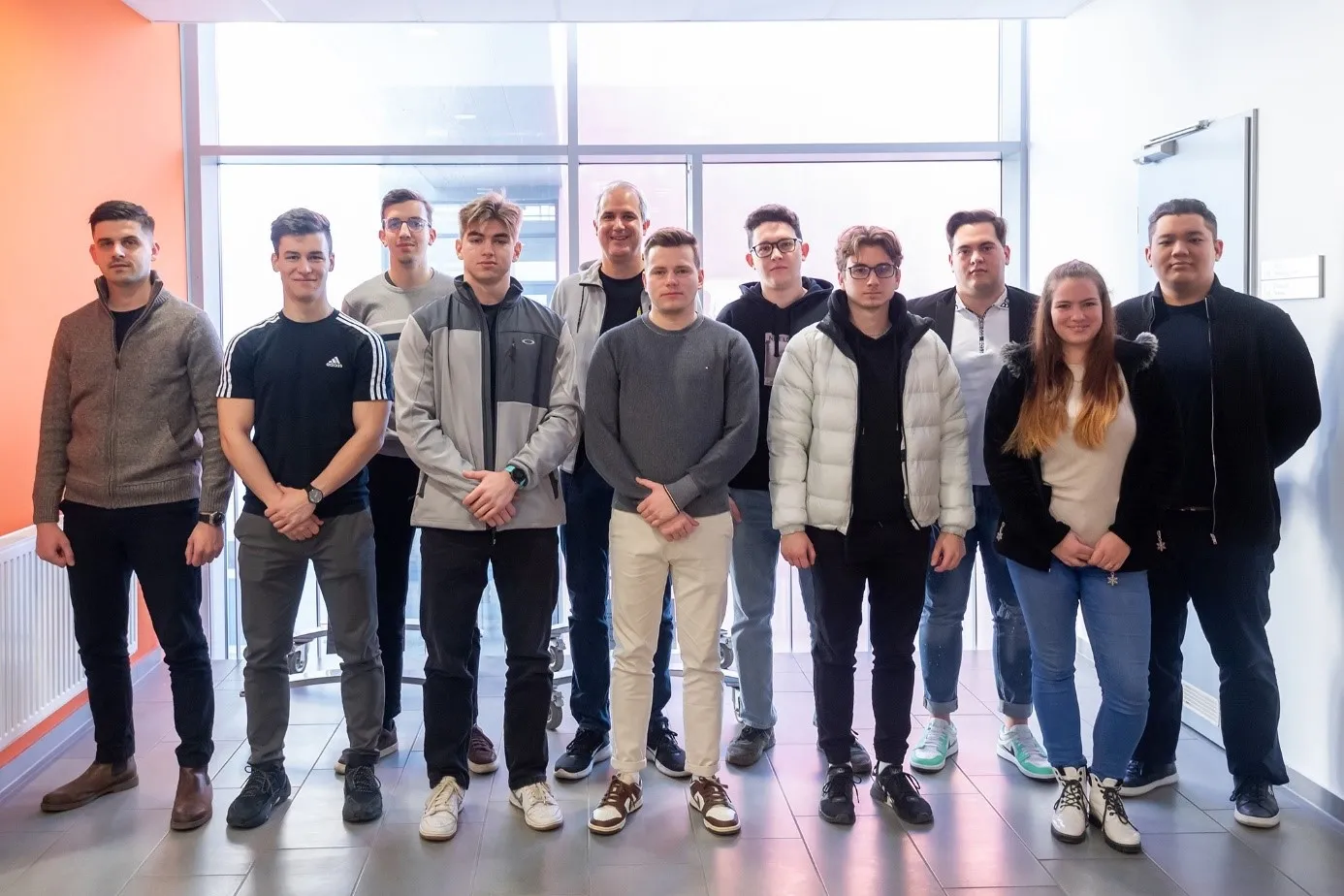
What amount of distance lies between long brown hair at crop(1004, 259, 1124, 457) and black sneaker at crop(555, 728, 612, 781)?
152 centimetres

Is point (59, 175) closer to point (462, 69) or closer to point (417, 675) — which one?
point (462, 69)

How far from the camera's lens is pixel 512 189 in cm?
495

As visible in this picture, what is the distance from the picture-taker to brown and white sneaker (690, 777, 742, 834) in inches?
112

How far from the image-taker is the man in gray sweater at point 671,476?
2.81 meters

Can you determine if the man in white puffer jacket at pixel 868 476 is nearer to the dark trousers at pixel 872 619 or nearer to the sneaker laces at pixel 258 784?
the dark trousers at pixel 872 619

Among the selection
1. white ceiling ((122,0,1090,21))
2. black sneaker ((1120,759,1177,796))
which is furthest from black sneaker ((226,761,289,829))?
white ceiling ((122,0,1090,21))

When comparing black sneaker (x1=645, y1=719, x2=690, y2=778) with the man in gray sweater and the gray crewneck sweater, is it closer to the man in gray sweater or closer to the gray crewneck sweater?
the man in gray sweater

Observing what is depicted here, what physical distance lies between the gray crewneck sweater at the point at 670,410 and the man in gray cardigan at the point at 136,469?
3.64 ft

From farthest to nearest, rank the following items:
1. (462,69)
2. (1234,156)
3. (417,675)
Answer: (462,69)
(417,675)
(1234,156)

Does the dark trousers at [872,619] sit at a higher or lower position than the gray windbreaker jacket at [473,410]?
lower

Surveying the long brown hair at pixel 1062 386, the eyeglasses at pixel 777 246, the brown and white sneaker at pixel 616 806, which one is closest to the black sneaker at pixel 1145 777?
the long brown hair at pixel 1062 386

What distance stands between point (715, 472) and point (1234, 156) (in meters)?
1.97

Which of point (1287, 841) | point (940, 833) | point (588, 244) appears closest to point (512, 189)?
point (588, 244)

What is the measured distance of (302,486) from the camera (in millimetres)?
2908
